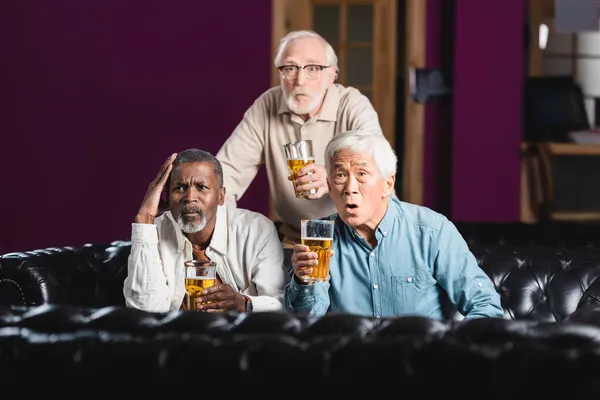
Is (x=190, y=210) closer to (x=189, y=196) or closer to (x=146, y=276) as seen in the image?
(x=189, y=196)

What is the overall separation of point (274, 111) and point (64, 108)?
3001 millimetres

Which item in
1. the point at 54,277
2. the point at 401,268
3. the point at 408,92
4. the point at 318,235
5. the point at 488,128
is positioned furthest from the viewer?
the point at 408,92

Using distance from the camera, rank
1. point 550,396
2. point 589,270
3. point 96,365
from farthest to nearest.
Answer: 1. point 589,270
2. point 96,365
3. point 550,396

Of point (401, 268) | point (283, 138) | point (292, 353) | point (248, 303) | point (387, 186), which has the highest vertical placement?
point (283, 138)

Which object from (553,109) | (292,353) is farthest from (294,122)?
(553,109)

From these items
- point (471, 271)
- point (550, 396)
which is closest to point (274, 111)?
point (471, 271)

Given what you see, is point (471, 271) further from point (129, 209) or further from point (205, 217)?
point (129, 209)

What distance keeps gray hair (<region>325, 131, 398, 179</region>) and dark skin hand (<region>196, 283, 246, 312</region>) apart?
1.57 feet

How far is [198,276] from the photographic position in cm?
256

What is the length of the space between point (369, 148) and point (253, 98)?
3447mm

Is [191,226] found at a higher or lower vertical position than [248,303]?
higher

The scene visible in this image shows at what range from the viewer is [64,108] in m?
6.34

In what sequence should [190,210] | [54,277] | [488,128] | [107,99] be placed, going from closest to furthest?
[190,210] < [54,277] < [488,128] < [107,99]

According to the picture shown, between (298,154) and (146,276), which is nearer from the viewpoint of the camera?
(146,276)
